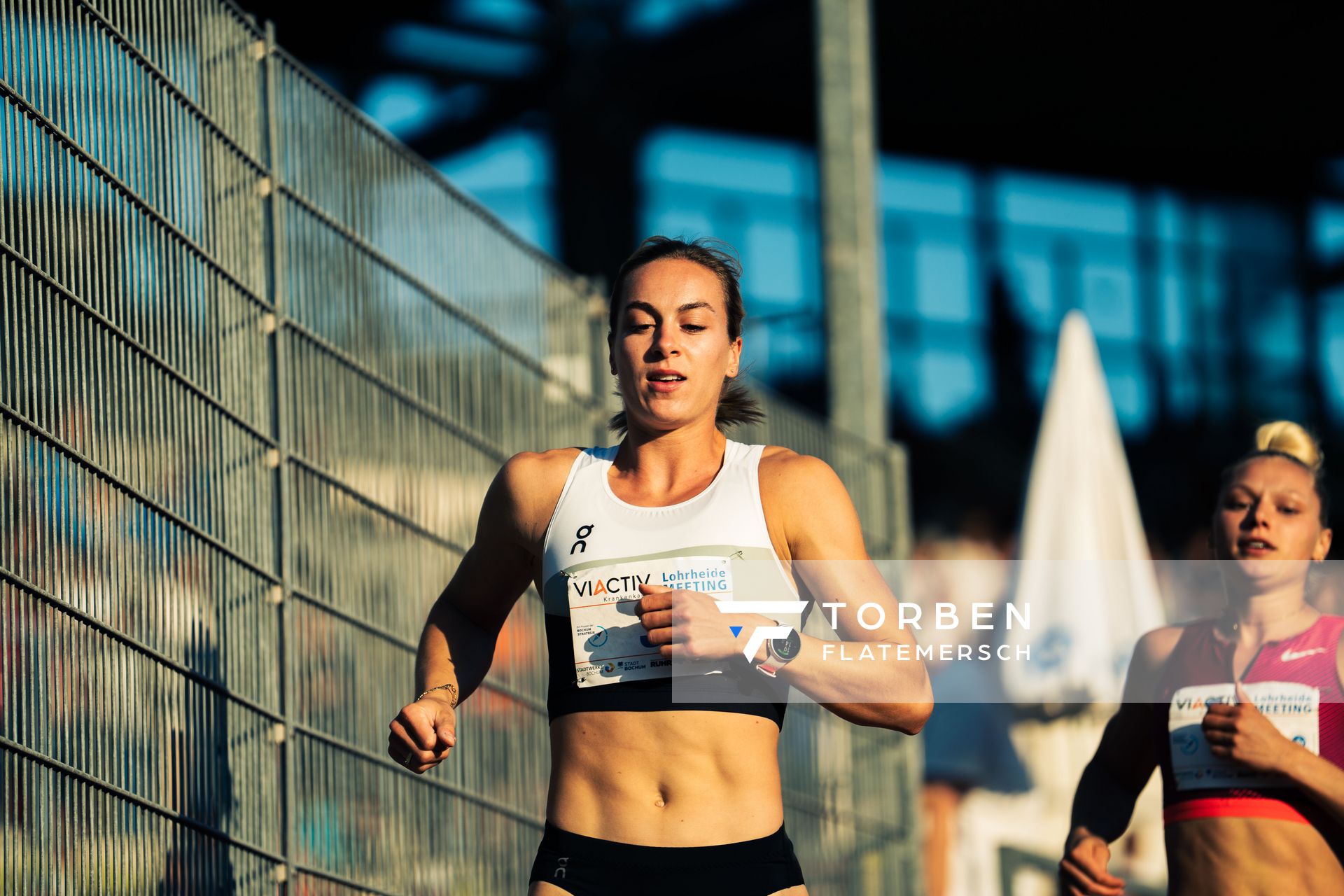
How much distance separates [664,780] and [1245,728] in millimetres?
1436

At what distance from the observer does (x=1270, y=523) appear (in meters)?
4.37

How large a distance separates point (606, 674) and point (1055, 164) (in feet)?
82.1

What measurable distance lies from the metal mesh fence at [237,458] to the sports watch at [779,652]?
156 centimetres

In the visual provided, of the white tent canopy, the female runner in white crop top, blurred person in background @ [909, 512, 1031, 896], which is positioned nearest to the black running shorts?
the female runner in white crop top

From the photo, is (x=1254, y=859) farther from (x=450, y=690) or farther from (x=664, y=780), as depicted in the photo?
(x=450, y=690)

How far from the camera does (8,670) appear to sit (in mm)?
3715

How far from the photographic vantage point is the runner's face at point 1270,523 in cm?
437

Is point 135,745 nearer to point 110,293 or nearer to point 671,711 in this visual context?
point 110,293

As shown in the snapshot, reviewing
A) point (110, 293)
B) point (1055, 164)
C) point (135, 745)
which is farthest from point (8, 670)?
A: point (1055, 164)

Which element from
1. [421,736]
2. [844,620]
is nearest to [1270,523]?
[844,620]

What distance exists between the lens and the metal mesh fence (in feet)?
12.8

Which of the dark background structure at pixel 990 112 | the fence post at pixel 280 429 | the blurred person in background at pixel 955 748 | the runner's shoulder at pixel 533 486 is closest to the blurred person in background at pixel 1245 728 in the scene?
the runner's shoulder at pixel 533 486

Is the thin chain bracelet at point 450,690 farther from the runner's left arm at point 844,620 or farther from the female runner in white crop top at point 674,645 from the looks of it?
the runner's left arm at point 844,620

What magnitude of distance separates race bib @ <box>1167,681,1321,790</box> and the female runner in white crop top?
1248 mm
